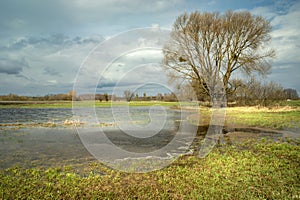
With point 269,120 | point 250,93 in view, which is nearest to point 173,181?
point 269,120

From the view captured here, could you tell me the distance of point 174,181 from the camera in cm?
527

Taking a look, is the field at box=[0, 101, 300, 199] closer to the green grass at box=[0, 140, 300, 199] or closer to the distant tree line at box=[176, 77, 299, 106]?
the green grass at box=[0, 140, 300, 199]

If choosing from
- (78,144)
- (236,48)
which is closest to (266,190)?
(78,144)

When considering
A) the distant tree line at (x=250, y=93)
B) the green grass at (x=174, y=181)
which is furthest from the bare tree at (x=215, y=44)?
the green grass at (x=174, y=181)

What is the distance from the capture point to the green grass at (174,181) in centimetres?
457

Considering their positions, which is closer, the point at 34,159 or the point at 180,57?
the point at 34,159

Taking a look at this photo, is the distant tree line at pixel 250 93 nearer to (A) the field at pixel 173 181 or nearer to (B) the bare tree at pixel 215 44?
A: (B) the bare tree at pixel 215 44

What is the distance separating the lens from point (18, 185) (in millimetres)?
5031

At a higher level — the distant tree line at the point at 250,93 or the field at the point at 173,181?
the distant tree line at the point at 250,93

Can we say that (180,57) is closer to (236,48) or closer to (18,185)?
(236,48)

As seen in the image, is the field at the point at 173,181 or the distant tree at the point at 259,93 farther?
the distant tree at the point at 259,93

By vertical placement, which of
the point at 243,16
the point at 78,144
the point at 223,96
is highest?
the point at 243,16

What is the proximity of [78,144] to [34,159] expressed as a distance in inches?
113

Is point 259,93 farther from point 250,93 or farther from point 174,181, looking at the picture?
point 174,181
